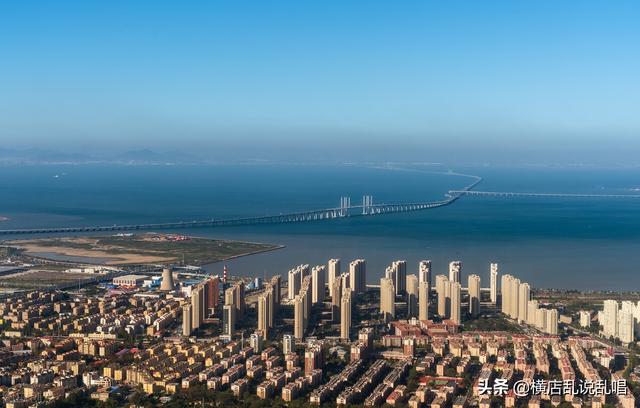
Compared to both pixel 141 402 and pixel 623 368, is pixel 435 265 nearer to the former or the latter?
pixel 623 368

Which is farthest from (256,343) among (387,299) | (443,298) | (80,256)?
(80,256)

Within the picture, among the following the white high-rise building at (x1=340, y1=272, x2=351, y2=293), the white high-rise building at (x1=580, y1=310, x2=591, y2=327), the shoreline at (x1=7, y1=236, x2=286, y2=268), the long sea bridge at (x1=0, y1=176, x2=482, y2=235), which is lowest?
the white high-rise building at (x1=580, y1=310, x2=591, y2=327)

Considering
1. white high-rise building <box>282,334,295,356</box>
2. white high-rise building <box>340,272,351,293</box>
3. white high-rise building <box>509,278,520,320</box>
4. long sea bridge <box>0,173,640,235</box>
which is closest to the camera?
white high-rise building <box>282,334,295,356</box>

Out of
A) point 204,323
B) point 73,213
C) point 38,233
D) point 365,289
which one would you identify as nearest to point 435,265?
point 365,289

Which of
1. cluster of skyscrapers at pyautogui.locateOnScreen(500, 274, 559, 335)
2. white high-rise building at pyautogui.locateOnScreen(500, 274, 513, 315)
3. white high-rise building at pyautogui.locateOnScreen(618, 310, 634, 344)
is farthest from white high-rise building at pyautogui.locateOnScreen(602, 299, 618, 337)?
white high-rise building at pyautogui.locateOnScreen(500, 274, 513, 315)

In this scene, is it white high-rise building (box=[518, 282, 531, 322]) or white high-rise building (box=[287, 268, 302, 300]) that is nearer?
white high-rise building (box=[518, 282, 531, 322])

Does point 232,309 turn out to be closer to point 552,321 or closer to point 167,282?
point 167,282

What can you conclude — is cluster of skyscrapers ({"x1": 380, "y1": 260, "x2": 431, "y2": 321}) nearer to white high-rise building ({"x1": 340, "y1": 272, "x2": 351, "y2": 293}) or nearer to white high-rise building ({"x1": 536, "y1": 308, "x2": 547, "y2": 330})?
white high-rise building ({"x1": 340, "y1": 272, "x2": 351, "y2": 293})
